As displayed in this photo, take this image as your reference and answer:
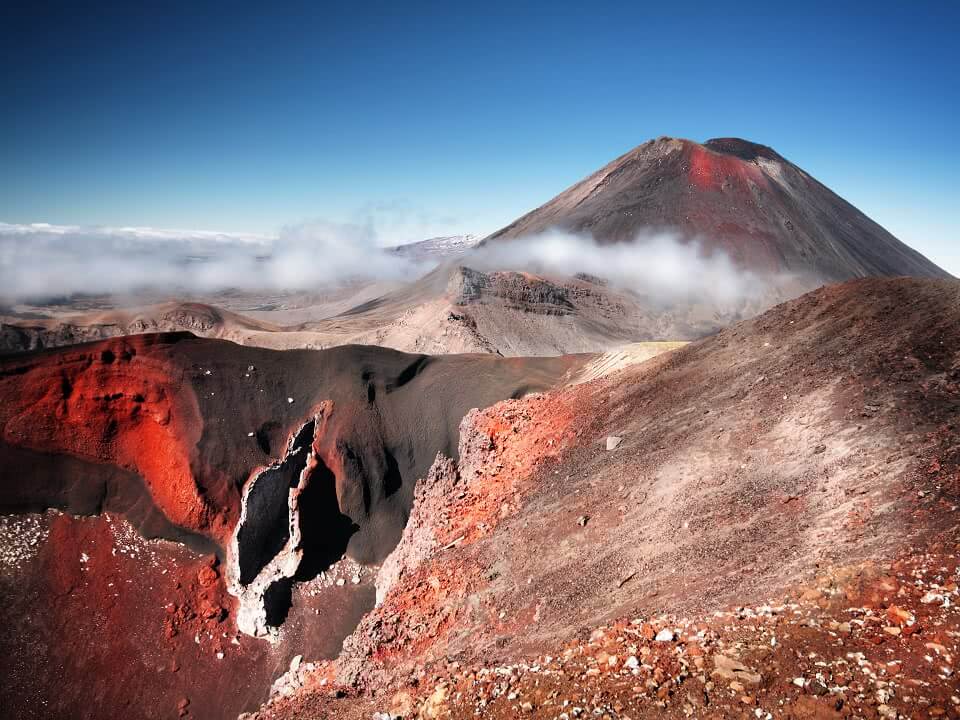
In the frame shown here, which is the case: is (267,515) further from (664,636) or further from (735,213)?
(735,213)

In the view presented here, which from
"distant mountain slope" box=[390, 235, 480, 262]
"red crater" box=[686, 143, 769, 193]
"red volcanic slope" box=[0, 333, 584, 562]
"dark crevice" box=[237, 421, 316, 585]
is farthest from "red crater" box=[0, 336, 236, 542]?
"distant mountain slope" box=[390, 235, 480, 262]

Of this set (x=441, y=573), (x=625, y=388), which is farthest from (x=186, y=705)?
(x=625, y=388)

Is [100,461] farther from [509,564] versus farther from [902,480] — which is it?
[902,480]

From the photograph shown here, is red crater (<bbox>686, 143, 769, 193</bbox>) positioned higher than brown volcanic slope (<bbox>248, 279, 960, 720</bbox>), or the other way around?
red crater (<bbox>686, 143, 769, 193</bbox>)

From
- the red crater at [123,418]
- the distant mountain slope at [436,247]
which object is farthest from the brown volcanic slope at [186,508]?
the distant mountain slope at [436,247]

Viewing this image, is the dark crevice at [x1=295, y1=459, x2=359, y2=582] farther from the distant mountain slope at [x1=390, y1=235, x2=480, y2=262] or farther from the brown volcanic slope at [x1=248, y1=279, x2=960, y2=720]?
the distant mountain slope at [x1=390, y1=235, x2=480, y2=262]

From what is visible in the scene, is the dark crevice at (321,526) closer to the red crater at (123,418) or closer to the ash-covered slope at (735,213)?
the red crater at (123,418)
